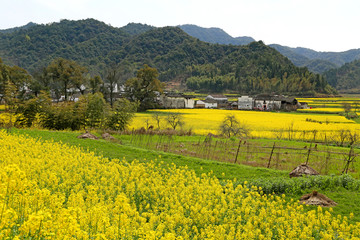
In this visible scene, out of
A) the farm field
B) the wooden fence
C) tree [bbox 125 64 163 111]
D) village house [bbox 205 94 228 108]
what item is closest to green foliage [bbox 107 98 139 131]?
the wooden fence

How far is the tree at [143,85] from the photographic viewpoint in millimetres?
54719

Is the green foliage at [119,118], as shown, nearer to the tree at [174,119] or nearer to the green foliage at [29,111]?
the tree at [174,119]

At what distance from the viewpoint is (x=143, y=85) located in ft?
185

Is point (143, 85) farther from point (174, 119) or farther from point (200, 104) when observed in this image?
point (174, 119)

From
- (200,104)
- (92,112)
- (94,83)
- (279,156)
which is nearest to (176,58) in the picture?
(200,104)

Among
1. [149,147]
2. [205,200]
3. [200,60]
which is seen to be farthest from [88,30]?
[205,200]

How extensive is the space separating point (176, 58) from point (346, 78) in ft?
299

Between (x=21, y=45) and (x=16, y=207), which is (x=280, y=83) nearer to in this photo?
(x=16, y=207)

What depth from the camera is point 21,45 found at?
135m

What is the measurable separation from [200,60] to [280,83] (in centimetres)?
5194

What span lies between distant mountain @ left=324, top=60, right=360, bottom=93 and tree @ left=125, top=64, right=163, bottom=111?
118m

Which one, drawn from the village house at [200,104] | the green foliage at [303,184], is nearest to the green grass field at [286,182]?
the green foliage at [303,184]

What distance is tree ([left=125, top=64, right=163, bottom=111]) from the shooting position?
54719 mm

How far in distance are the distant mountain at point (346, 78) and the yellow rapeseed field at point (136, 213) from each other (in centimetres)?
15069
